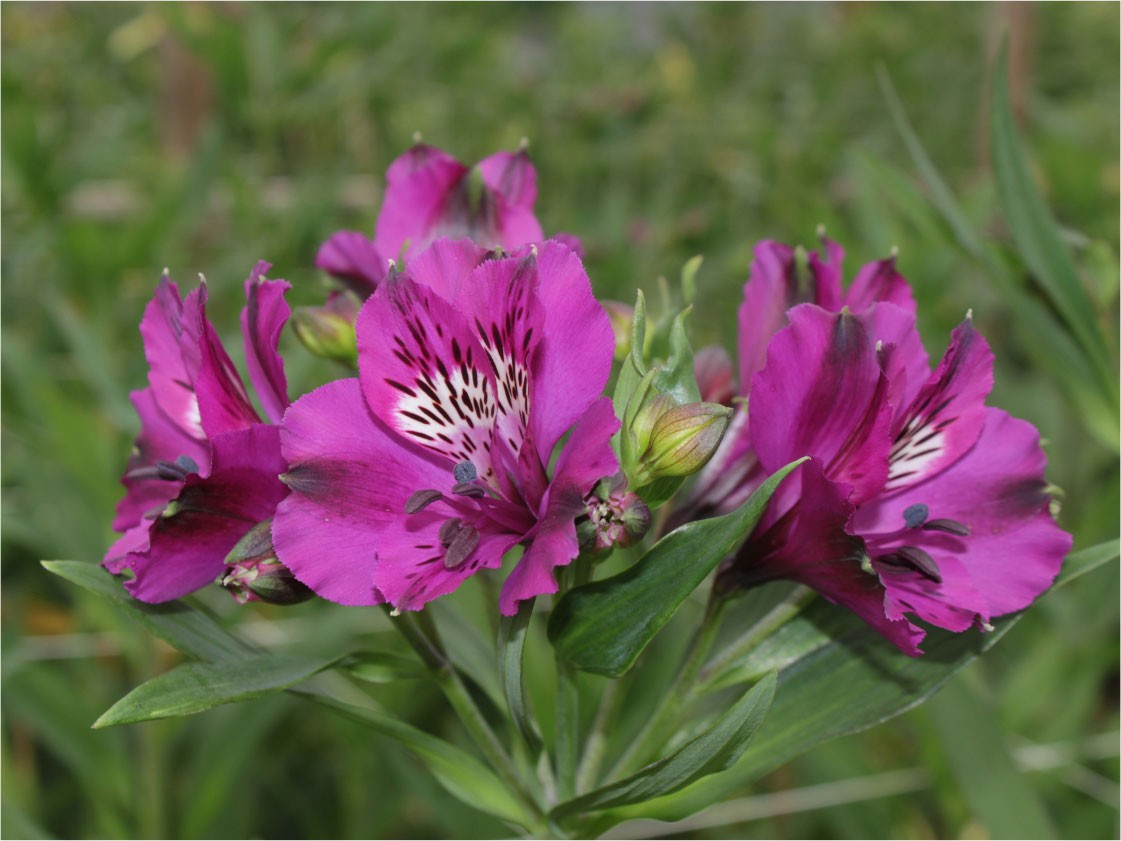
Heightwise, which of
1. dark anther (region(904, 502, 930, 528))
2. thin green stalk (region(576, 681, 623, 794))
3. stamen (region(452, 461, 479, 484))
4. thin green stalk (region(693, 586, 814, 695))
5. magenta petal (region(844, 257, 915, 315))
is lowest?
thin green stalk (region(576, 681, 623, 794))

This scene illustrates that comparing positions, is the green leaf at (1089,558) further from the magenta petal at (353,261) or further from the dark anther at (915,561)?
the magenta petal at (353,261)

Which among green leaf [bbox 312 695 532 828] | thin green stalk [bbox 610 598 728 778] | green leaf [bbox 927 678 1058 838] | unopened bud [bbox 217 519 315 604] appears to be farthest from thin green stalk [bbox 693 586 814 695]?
→ green leaf [bbox 927 678 1058 838]

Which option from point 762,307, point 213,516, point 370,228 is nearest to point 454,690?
point 213,516

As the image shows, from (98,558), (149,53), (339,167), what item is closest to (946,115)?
(339,167)

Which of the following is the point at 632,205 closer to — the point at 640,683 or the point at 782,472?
the point at 640,683

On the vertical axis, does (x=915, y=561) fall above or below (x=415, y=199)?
below

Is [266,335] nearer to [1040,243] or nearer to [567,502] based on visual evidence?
[567,502]

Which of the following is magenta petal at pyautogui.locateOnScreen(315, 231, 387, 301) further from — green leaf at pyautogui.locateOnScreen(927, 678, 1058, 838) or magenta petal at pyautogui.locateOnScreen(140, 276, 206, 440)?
green leaf at pyautogui.locateOnScreen(927, 678, 1058, 838)
